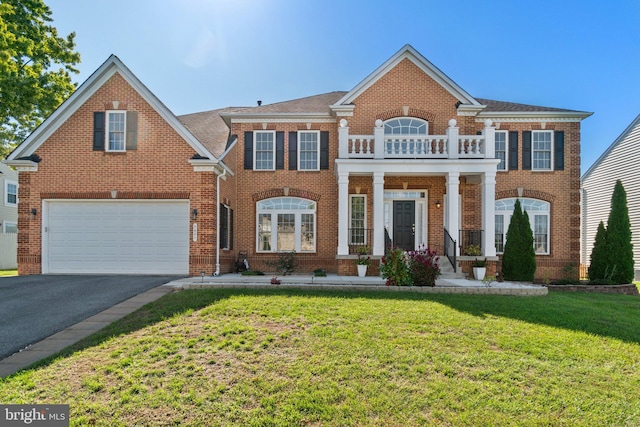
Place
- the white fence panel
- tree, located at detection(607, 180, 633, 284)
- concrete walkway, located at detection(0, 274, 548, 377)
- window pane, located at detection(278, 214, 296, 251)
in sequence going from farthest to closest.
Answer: the white fence panel, window pane, located at detection(278, 214, 296, 251), tree, located at detection(607, 180, 633, 284), concrete walkway, located at detection(0, 274, 548, 377)

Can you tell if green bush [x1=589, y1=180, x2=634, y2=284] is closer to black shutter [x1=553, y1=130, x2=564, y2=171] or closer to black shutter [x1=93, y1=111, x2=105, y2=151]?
black shutter [x1=553, y1=130, x2=564, y2=171]

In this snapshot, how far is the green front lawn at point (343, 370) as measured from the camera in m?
4.13

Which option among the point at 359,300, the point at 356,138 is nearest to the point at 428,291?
the point at 359,300

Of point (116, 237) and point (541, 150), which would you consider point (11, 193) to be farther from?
point (541, 150)

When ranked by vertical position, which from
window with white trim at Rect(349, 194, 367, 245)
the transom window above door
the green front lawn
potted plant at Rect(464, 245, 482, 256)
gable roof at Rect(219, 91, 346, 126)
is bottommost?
the green front lawn

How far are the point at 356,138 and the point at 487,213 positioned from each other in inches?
209

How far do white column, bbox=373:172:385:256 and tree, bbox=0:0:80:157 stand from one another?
53.3 feet

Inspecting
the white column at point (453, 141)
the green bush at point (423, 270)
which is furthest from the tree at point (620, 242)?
the green bush at point (423, 270)

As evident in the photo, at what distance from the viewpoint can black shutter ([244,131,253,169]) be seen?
51.1 ft

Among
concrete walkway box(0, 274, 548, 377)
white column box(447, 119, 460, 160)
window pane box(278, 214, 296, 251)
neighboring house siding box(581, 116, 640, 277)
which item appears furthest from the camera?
neighboring house siding box(581, 116, 640, 277)

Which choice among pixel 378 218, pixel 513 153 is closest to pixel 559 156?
pixel 513 153

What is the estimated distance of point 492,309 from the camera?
8000 millimetres

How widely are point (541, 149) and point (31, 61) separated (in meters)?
25.6

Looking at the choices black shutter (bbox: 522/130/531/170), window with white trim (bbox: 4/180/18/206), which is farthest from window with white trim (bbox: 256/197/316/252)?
window with white trim (bbox: 4/180/18/206)
